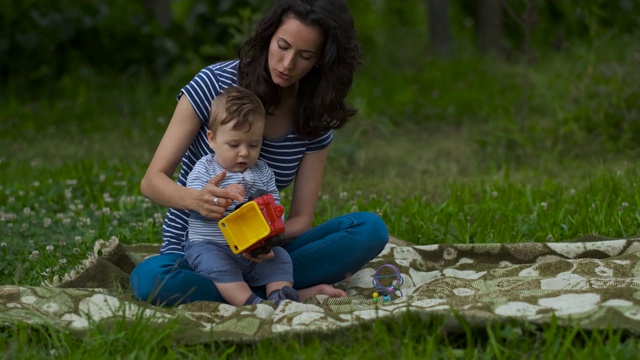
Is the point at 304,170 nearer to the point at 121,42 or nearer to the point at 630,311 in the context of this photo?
the point at 630,311

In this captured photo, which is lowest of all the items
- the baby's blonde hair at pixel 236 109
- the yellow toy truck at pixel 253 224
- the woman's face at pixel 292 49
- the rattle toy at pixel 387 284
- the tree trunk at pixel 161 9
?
the rattle toy at pixel 387 284

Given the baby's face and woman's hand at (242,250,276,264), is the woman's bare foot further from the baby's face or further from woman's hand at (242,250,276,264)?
the baby's face

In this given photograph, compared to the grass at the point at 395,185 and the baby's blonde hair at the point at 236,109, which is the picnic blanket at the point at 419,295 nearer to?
the grass at the point at 395,185

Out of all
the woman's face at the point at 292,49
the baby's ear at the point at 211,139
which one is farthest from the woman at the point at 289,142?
the baby's ear at the point at 211,139

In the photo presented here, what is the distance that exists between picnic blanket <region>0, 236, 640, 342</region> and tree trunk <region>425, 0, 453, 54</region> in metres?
8.69

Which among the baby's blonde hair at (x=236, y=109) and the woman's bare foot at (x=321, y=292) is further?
the woman's bare foot at (x=321, y=292)

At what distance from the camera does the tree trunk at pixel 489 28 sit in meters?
12.8

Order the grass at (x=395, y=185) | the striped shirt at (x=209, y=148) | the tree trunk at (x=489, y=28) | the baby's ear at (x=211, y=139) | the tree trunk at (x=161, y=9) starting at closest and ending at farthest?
the grass at (x=395, y=185) → the baby's ear at (x=211, y=139) → the striped shirt at (x=209, y=148) → the tree trunk at (x=161, y=9) → the tree trunk at (x=489, y=28)

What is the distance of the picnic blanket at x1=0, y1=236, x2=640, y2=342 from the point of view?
311cm

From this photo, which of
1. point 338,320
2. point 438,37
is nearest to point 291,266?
point 338,320

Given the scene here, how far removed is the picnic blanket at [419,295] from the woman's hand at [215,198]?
1.14 feet

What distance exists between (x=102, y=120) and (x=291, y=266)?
548 centimetres

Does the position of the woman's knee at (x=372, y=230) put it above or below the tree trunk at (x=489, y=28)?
below

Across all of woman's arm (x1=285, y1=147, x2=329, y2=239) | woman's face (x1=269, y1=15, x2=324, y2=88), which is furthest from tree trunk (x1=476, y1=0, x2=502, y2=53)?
woman's face (x1=269, y1=15, x2=324, y2=88)
